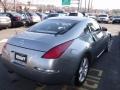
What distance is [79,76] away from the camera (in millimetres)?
4918

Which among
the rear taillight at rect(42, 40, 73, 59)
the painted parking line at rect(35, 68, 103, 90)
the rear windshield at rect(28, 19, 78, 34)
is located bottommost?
the painted parking line at rect(35, 68, 103, 90)

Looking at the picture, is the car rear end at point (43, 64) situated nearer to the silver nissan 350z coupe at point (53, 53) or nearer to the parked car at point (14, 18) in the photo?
the silver nissan 350z coupe at point (53, 53)

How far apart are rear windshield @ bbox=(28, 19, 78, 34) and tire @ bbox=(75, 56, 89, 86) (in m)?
0.84

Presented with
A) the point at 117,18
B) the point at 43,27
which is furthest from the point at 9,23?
the point at 117,18

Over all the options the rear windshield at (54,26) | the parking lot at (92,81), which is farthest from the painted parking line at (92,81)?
the rear windshield at (54,26)

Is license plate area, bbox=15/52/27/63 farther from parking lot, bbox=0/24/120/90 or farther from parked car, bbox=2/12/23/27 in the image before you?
parked car, bbox=2/12/23/27

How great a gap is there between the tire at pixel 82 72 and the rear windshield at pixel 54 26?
841 mm

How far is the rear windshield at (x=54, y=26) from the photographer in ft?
16.8

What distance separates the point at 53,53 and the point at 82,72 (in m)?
1.30

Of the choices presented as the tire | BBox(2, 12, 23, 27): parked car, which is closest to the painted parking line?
the tire

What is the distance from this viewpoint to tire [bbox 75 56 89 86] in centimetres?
484

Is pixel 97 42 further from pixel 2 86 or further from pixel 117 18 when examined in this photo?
pixel 117 18

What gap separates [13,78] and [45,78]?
150 cm

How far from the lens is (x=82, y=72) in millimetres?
5117
